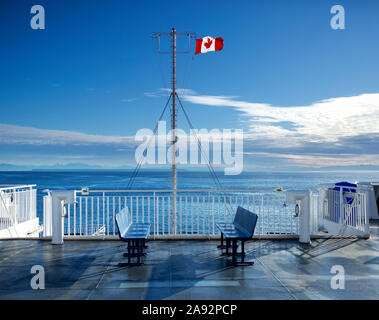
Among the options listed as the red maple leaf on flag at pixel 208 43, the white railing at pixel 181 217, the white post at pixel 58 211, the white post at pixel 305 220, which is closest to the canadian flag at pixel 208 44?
the red maple leaf on flag at pixel 208 43

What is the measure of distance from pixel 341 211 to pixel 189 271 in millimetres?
4974

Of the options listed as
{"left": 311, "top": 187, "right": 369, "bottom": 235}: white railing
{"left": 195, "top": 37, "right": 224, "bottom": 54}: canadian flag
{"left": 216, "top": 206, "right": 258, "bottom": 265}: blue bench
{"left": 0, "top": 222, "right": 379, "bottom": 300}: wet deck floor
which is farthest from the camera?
{"left": 195, "top": 37, "right": 224, "bottom": 54}: canadian flag

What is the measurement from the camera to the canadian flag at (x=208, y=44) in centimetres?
1267

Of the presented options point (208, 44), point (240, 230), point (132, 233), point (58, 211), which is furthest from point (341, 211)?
point (208, 44)

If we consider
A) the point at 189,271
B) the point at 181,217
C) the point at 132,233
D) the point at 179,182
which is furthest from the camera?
the point at 179,182

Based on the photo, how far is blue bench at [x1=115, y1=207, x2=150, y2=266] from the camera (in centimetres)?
611

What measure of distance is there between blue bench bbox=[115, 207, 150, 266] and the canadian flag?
7.61 m

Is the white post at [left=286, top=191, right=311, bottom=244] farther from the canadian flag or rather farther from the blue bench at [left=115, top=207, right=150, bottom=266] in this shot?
the canadian flag

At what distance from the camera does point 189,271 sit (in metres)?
5.81

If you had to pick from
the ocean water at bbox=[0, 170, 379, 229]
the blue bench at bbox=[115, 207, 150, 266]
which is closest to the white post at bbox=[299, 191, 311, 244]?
the blue bench at bbox=[115, 207, 150, 266]

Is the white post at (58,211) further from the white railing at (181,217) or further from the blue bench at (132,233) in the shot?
the blue bench at (132,233)

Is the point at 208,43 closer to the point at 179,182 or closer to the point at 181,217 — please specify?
the point at 181,217

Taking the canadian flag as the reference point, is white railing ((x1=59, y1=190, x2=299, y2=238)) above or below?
below

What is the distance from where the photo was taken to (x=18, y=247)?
7.64m
